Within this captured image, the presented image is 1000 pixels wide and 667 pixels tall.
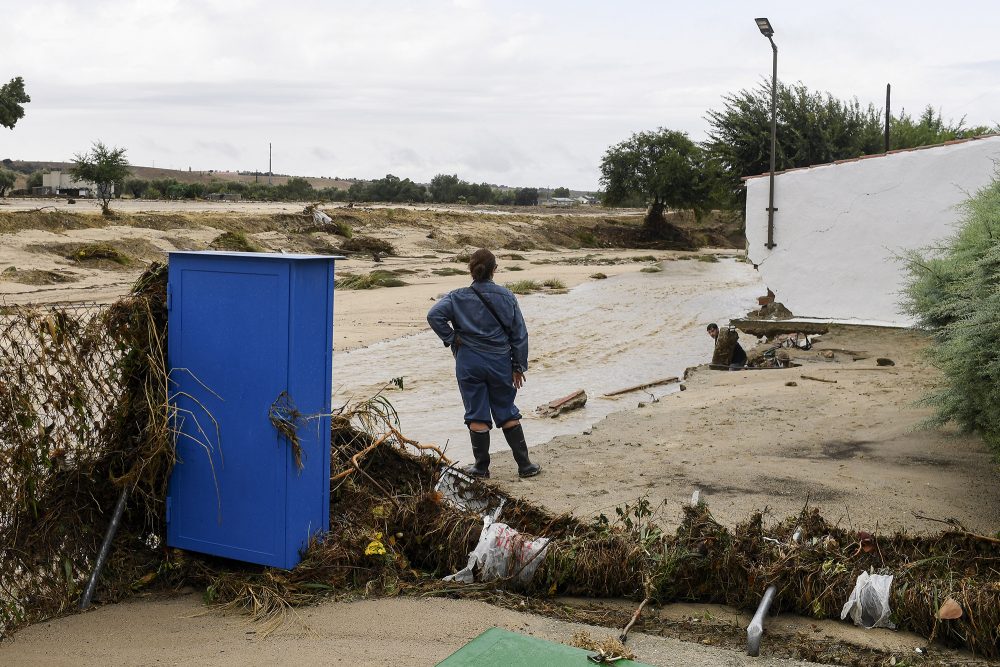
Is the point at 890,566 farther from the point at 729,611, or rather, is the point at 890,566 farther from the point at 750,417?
the point at 750,417

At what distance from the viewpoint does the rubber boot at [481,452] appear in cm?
821

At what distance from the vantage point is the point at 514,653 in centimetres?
459

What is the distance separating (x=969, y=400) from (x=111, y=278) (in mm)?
24953

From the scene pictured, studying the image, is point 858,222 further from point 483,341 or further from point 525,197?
point 525,197

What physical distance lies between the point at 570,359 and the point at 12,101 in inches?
1505

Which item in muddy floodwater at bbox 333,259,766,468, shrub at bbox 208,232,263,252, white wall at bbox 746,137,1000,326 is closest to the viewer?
muddy floodwater at bbox 333,259,766,468

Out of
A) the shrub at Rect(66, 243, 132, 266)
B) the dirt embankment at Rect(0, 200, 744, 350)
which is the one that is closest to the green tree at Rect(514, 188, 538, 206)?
the dirt embankment at Rect(0, 200, 744, 350)

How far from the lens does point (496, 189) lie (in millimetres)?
115000

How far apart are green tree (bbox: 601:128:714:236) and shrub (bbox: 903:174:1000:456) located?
53855mm

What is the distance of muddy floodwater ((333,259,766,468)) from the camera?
12.4 m

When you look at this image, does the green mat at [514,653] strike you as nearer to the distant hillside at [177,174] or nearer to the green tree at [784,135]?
the green tree at [784,135]

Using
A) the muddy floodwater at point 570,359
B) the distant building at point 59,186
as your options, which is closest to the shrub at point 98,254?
the muddy floodwater at point 570,359

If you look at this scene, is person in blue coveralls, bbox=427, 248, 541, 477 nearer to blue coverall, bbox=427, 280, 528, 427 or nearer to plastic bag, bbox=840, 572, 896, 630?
blue coverall, bbox=427, 280, 528, 427

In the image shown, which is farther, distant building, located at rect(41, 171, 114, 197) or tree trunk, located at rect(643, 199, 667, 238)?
distant building, located at rect(41, 171, 114, 197)
